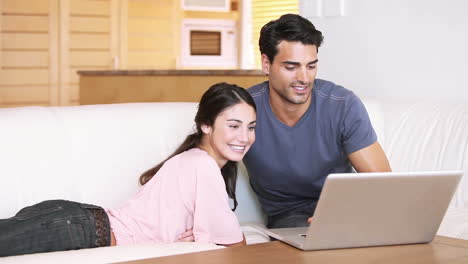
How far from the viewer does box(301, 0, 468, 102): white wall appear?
3400 millimetres

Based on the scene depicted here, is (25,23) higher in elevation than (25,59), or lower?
higher

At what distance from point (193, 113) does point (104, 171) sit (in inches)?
17.1

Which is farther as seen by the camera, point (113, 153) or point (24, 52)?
point (24, 52)

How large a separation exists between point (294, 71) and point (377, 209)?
894 millimetres

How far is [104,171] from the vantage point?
2674 millimetres

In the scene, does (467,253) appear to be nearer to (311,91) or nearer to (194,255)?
(194,255)

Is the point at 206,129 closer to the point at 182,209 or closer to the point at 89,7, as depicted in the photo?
the point at 182,209

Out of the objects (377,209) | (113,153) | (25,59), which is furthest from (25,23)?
(377,209)

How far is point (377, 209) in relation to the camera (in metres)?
1.80

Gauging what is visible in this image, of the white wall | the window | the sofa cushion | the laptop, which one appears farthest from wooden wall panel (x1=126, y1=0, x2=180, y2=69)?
the laptop

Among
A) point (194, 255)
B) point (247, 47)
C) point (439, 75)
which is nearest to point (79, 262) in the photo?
point (194, 255)

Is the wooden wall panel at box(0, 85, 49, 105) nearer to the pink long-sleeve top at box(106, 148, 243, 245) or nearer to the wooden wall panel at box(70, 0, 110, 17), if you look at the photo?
the wooden wall panel at box(70, 0, 110, 17)

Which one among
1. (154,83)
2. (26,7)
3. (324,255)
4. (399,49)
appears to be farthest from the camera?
(26,7)

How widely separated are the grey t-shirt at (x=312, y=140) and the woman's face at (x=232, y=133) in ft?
0.61
